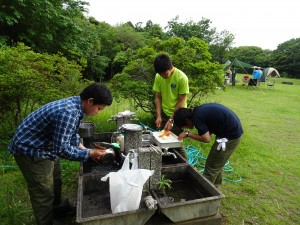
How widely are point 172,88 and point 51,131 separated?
2.13 metres

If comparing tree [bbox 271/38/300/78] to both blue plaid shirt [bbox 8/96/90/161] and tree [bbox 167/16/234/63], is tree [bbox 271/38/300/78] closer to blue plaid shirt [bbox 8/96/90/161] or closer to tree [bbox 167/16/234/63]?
tree [bbox 167/16/234/63]

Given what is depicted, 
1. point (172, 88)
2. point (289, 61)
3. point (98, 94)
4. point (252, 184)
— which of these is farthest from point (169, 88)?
point (289, 61)

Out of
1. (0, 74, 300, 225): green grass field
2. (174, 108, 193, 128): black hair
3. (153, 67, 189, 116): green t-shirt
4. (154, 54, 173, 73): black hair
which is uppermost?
(154, 54, 173, 73): black hair

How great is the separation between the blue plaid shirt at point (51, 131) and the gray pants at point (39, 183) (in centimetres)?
10

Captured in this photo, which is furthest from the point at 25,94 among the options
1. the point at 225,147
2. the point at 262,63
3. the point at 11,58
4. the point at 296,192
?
the point at 262,63

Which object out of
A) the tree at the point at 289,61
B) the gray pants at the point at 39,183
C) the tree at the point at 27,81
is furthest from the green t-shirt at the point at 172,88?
the tree at the point at 289,61

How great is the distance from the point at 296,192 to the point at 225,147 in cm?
188

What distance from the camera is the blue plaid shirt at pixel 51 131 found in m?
1.88

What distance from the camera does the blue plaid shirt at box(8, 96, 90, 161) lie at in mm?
1884

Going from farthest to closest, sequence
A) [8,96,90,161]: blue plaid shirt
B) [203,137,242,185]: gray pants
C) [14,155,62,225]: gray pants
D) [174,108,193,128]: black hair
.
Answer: [203,137,242,185]: gray pants < [174,108,193,128]: black hair < [14,155,62,225]: gray pants < [8,96,90,161]: blue plaid shirt

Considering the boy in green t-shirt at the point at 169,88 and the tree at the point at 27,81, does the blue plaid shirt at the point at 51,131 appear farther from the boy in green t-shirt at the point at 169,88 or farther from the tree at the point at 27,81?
the tree at the point at 27,81

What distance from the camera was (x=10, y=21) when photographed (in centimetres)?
768

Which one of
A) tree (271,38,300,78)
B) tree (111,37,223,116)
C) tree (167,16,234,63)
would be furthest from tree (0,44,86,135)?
tree (271,38,300,78)

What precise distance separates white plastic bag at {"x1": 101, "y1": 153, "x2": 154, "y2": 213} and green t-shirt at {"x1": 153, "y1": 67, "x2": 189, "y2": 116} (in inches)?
73.8
